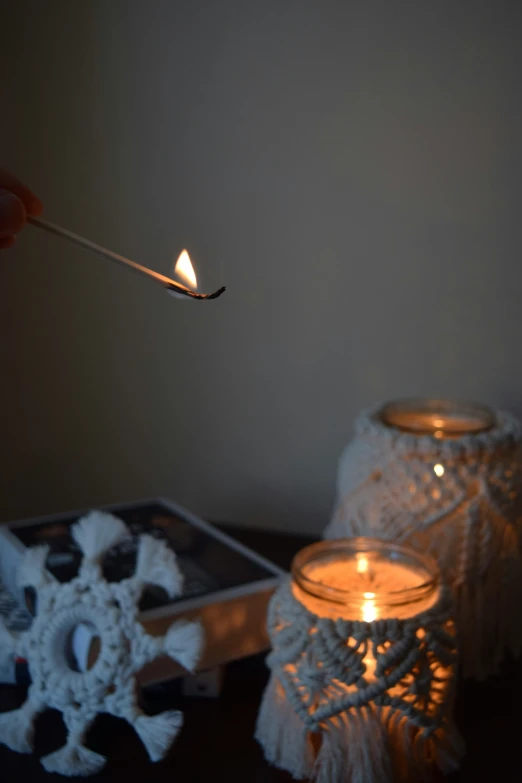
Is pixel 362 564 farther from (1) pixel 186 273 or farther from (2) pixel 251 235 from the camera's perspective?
(2) pixel 251 235

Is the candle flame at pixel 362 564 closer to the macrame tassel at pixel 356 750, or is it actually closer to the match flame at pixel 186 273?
the macrame tassel at pixel 356 750

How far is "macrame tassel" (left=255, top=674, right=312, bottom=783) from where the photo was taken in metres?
0.45

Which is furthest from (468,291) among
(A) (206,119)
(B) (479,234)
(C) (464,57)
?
(A) (206,119)

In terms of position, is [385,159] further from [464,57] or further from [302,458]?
[302,458]

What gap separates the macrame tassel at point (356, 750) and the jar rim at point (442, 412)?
23 centimetres

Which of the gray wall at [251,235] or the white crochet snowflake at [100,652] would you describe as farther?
the gray wall at [251,235]

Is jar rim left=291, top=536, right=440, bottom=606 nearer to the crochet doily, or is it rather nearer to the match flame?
the crochet doily

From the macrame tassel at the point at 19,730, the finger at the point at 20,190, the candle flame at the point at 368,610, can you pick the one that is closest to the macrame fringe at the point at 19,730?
the macrame tassel at the point at 19,730

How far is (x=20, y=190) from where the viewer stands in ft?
1.71

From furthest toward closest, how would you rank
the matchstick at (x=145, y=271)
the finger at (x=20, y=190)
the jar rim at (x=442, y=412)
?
the jar rim at (x=442, y=412), the finger at (x=20, y=190), the matchstick at (x=145, y=271)

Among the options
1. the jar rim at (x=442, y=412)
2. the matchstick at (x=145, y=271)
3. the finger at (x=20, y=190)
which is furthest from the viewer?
the jar rim at (x=442, y=412)

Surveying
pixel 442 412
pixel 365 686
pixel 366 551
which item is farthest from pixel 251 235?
pixel 365 686

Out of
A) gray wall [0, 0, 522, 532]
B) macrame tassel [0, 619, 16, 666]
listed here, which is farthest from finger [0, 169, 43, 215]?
macrame tassel [0, 619, 16, 666]

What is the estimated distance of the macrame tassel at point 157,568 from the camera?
474 millimetres
